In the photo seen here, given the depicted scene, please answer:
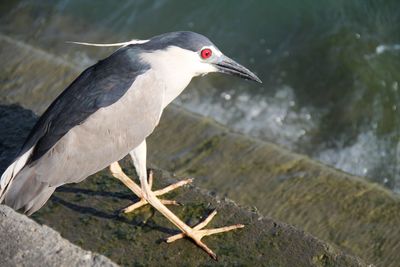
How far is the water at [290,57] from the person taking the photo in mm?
6117

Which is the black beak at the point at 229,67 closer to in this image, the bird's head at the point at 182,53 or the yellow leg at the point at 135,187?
the bird's head at the point at 182,53

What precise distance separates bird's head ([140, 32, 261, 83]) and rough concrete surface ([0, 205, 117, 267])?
117 cm

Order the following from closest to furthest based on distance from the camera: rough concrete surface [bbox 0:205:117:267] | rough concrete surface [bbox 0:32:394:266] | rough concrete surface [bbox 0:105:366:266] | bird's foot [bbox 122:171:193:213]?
rough concrete surface [bbox 0:205:117:267], rough concrete surface [bbox 0:105:366:266], bird's foot [bbox 122:171:193:213], rough concrete surface [bbox 0:32:394:266]

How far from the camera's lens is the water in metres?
6.12

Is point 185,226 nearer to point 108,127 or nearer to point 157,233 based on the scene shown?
point 157,233

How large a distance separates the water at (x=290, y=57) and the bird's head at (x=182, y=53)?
2.24m

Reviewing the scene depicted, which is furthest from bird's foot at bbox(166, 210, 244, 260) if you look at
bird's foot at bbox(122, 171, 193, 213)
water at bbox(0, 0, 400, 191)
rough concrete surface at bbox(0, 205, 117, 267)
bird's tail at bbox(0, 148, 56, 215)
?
water at bbox(0, 0, 400, 191)

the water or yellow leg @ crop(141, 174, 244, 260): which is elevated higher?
yellow leg @ crop(141, 174, 244, 260)

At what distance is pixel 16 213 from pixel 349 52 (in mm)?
4510

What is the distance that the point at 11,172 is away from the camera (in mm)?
3617

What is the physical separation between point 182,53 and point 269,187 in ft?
4.15

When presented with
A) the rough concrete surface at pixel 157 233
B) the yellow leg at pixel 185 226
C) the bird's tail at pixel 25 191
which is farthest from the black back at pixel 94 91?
the yellow leg at pixel 185 226

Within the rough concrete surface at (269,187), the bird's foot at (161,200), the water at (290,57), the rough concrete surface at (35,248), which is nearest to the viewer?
the rough concrete surface at (35,248)

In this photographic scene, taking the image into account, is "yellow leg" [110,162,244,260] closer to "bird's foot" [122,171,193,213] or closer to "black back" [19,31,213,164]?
"bird's foot" [122,171,193,213]
